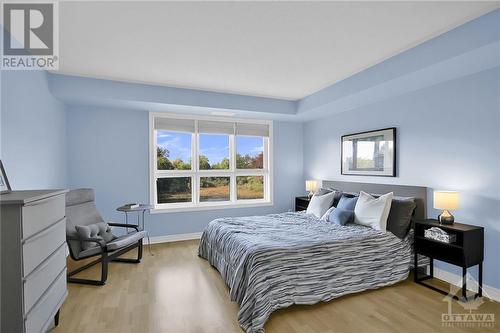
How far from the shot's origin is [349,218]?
11.6 feet

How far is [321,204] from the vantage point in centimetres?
415

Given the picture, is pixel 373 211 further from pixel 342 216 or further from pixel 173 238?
pixel 173 238

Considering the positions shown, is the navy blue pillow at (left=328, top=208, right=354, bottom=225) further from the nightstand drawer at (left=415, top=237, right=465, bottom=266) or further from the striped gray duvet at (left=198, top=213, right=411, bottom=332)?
the nightstand drawer at (left=415, top=237, right=465, bottom=266)

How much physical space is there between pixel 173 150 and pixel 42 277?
→ 10.9 feet

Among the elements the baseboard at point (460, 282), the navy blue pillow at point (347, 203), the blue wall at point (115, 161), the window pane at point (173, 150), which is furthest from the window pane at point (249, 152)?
the baseboard at point (460, 282)

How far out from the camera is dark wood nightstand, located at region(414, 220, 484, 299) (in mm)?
2611

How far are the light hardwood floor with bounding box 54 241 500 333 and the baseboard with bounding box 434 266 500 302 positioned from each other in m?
0.10

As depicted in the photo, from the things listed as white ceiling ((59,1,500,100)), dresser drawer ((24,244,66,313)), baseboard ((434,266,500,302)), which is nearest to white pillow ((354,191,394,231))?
baseboard ((434,266,500,302))

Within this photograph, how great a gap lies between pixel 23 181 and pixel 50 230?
1253 millimetres

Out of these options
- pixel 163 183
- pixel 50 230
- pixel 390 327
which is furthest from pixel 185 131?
pixel 390 327

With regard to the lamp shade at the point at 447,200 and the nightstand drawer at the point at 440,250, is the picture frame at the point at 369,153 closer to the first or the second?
the lamp shade at the point at 447,200

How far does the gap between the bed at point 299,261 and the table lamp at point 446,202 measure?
0.46 m

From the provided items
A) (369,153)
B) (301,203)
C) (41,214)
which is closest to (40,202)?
(41,214)

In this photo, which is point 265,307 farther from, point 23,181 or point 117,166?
point 117,166
